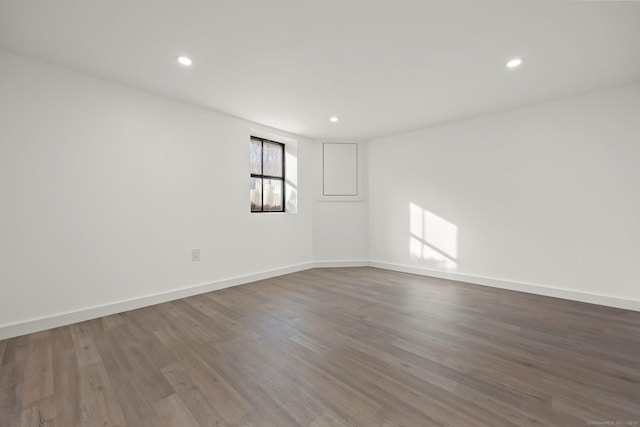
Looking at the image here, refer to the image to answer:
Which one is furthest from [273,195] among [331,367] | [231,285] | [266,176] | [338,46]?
[331,367]

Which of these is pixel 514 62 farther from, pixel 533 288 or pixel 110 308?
pixel 110 308

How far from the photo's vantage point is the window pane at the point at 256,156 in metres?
4.23

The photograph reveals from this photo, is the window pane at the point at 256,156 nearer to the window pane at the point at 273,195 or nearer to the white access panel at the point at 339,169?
the window pane at the point at 273,195

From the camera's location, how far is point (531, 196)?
3350 mm

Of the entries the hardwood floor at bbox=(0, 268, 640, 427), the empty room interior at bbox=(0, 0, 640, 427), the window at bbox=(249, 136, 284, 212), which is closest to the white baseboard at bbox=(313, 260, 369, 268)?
the empty room interior at bbox=(0, 0, 640, 427)

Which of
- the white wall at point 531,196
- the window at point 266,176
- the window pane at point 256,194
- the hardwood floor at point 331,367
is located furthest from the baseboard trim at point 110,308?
the white wall at point 531,196

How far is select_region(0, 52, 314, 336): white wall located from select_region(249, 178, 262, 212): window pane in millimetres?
355

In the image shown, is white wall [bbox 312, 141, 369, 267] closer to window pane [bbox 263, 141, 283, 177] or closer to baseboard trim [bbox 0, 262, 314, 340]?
window pane [bbox 263, 141, 283, 177]

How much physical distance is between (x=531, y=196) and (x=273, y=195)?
3.88m

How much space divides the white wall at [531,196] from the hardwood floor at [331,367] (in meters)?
0.60

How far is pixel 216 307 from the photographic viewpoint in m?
2.83

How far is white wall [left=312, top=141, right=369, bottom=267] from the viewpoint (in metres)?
4.96

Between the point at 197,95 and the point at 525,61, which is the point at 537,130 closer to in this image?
the point at 525,61

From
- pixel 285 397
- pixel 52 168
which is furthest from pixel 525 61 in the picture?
pixel 52 168
